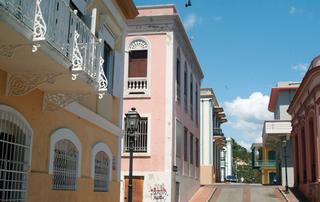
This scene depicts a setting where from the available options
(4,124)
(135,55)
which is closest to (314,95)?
(135,55)

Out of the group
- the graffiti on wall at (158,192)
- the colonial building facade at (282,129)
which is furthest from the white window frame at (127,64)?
the colonial building facade at (282,129)

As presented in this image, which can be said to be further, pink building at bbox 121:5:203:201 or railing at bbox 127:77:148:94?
railing at bbox 127:77:148:94

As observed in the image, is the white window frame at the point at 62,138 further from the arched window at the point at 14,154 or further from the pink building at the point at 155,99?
the pink building at the point at 155,99

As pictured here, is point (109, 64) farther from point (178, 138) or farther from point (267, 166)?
point (267, 166)

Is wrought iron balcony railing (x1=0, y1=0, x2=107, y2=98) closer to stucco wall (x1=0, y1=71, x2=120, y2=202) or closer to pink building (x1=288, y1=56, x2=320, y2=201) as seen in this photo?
stucco wall (x1=0, y1=71, x2=120, y2=202)

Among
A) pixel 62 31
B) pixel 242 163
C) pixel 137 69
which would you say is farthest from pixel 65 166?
pixel 242 163

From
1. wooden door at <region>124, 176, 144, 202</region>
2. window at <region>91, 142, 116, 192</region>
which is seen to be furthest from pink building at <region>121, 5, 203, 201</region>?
window at <region>91, 142, 116, 192</region>

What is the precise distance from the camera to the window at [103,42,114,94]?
12.2m

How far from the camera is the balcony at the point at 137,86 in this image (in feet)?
72.4

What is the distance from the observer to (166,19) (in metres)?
22.2

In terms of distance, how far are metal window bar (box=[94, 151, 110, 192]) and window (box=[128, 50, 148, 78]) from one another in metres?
10.4

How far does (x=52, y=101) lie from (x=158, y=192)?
1343 centimetres

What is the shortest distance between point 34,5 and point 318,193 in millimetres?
17341

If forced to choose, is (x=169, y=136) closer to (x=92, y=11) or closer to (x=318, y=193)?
(x=318, y=193)
